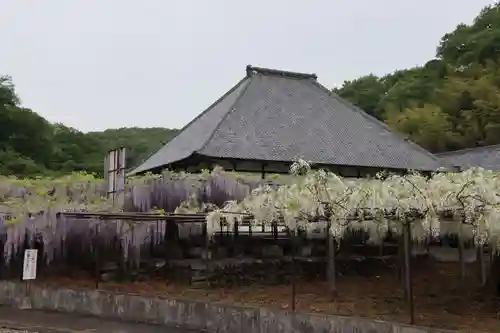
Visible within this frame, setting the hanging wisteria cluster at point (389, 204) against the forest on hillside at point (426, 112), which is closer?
the hanging wisteria cluster at point (389, 204)

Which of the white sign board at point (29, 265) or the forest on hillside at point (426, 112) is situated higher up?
the forest on hillside at point (426, 112)

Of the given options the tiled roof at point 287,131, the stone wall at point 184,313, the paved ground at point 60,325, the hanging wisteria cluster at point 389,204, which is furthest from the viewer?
the tiled roof at point 287,131

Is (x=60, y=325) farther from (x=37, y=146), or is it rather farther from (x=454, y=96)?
(x=454, y=96)

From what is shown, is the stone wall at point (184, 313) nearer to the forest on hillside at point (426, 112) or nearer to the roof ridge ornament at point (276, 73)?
the roof ridge ornament at point (276, 73)

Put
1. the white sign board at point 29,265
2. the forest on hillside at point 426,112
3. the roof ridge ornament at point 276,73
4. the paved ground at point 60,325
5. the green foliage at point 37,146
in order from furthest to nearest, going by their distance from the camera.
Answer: the forest on hillside at point 426,112
the green foliage at point 37,146
the roof ridge ornament at point 276,73
the white sign board at point 29,265
the paved ground at point 60,325

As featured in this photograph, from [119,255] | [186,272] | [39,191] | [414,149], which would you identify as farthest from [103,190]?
[414,149]

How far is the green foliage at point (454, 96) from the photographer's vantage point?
26.2m

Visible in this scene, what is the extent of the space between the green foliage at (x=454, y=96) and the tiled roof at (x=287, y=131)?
1046 centimetres

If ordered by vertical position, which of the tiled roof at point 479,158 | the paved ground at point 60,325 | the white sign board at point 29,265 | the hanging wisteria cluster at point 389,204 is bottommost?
the paved ground at point 60,325

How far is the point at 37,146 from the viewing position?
2856cm

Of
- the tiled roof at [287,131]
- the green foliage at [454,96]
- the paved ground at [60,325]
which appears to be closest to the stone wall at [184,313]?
the paved ground at [60,325]

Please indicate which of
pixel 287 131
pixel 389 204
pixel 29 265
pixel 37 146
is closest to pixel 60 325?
pixel 29 265

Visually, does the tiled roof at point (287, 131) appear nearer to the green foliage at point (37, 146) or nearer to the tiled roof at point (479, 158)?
the tiled roof at point (479, 158)

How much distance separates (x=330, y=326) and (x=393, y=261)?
539 centimetres
